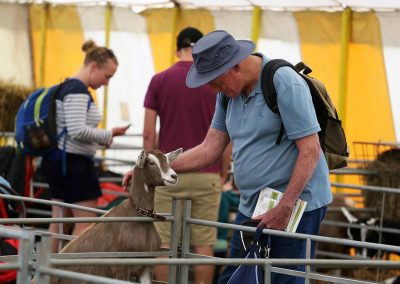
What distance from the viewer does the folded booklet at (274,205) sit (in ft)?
16.3

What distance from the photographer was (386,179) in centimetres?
942

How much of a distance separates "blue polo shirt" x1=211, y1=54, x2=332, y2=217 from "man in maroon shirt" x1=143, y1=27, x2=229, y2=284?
2.69m

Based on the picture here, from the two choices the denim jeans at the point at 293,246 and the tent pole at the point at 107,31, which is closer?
the denim jeans at the point at 293,246

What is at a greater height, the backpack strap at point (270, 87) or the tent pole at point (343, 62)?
the tent pole at point (343, 62)

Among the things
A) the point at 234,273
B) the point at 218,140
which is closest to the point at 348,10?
the point at 218,140

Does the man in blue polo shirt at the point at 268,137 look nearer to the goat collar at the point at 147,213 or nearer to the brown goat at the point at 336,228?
the goat collar at the point at 147,213

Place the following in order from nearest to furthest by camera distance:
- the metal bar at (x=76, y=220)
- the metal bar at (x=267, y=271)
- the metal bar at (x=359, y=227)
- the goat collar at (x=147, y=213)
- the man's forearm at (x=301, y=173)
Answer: the metal bar at (x=267, y=271) → the metal bar at (x=76, y=220) → the man's forearm at (x=301, y=173) → the goat collar at (x=147, y=213) → the metal bar at (x=359, y=227)

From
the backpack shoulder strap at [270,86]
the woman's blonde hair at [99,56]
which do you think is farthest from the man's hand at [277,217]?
the woman's blonde hair at [99,56]

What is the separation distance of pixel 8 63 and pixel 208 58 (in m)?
10.5

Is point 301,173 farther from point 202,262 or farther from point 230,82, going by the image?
point 202,262

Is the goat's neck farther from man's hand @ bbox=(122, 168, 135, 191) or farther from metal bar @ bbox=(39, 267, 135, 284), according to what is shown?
metal bar @ bbox=(39, 267, 135, 284)

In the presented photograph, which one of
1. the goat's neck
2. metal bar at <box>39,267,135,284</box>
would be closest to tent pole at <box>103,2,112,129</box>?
the goat's neck

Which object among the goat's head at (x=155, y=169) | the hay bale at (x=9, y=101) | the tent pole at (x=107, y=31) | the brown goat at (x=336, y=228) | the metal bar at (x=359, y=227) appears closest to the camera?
the goat's head at (x=155, y=169)

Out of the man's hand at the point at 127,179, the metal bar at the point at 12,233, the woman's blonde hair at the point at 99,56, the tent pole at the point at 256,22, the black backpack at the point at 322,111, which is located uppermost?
the tent pole at the point at 256,22
